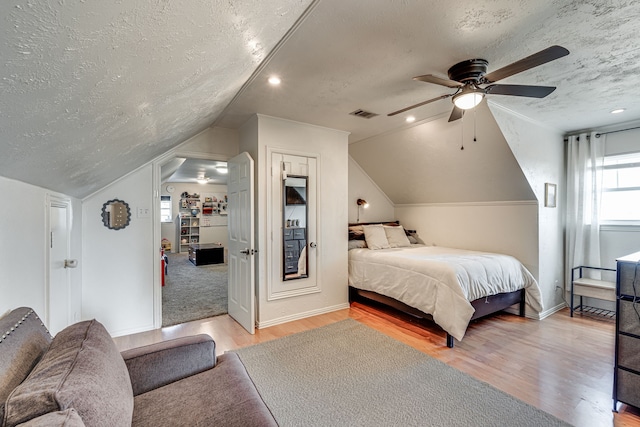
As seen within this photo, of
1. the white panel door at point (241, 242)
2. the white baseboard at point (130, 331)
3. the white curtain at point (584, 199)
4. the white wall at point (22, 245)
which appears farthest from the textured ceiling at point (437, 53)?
the white baseboard at point (130, 331)

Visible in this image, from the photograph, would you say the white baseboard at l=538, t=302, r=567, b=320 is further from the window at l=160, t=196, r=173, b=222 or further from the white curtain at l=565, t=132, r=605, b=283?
the window at l=160, t=196, r=173, b=222

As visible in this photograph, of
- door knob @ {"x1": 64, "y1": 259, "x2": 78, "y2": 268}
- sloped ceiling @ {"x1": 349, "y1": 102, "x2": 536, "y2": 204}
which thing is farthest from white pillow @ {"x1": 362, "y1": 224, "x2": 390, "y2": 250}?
door knob @ {"x1": 64, "y1": 259, "x2": 78, "y2": 268}

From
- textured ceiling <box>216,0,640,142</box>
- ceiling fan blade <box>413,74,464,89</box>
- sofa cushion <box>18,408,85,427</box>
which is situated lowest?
sofa cushion <box>18,408,85,427</box>

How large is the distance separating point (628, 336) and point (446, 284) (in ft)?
4.22

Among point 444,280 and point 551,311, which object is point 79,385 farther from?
point 551,311

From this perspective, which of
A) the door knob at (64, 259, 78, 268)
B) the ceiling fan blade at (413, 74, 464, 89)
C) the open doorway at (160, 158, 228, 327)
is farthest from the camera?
the open doorway at (160, 158, 228, 327)

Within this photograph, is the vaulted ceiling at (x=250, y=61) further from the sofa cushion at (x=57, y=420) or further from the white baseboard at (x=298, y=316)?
the white baseboard at (x=298, y=316)

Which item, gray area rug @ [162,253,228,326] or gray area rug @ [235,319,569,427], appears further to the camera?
gray area rug @ [162,253,228,326]

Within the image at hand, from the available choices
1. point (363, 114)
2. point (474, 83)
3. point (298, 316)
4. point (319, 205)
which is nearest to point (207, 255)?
point (298, 316)

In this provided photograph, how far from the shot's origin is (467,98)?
2.21 metres

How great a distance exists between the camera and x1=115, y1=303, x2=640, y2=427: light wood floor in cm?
202

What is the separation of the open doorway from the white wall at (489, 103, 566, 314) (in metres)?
4.17

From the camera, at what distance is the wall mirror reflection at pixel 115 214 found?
10.0 feet

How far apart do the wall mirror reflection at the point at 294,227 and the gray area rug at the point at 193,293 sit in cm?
123
